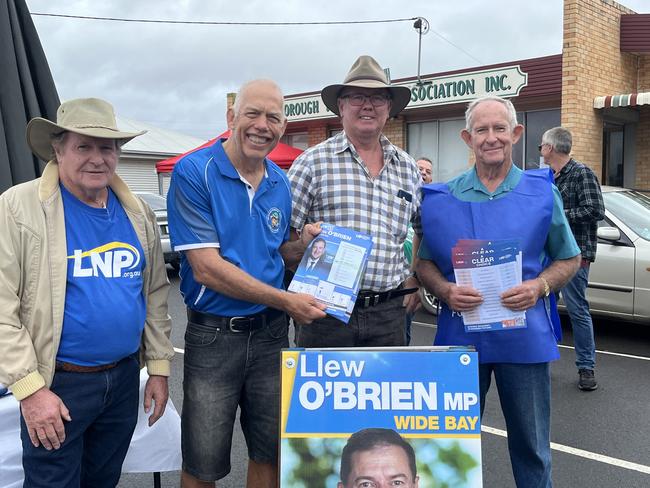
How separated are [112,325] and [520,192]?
1732 millimetres

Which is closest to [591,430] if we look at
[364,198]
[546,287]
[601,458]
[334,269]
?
[601,458]

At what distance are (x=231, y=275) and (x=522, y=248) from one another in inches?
47.7

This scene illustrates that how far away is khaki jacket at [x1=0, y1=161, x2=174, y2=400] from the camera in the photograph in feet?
6.48

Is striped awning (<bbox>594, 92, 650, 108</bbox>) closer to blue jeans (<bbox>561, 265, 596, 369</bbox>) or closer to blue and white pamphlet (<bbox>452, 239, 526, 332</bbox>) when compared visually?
blue jeans (<bbox>561, 265, 596, 369</bbox>)

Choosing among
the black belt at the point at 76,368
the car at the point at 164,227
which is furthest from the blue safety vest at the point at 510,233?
the car at the point at 164,227

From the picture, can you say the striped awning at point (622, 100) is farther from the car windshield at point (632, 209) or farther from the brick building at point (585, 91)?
the car windshield at point (632, 209)

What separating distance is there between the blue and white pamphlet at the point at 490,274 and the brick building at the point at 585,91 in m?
8.02

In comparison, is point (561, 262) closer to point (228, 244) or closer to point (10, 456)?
point (228, 244)

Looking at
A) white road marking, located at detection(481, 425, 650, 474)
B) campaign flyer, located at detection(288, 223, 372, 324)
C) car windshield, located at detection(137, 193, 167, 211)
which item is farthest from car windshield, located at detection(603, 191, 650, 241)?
car windshield, located at detection(137, 193, 167, 211)

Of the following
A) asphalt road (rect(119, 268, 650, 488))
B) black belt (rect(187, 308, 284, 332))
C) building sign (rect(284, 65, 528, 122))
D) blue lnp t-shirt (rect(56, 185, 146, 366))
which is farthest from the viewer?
building sign (rect(284, 65, 528, 122))

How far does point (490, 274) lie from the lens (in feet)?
8.13

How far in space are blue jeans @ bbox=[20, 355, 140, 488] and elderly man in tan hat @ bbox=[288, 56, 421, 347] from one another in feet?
2.83

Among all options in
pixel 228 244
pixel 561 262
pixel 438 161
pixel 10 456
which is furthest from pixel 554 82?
pixel 10 456

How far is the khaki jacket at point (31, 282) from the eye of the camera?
6.48 feet
